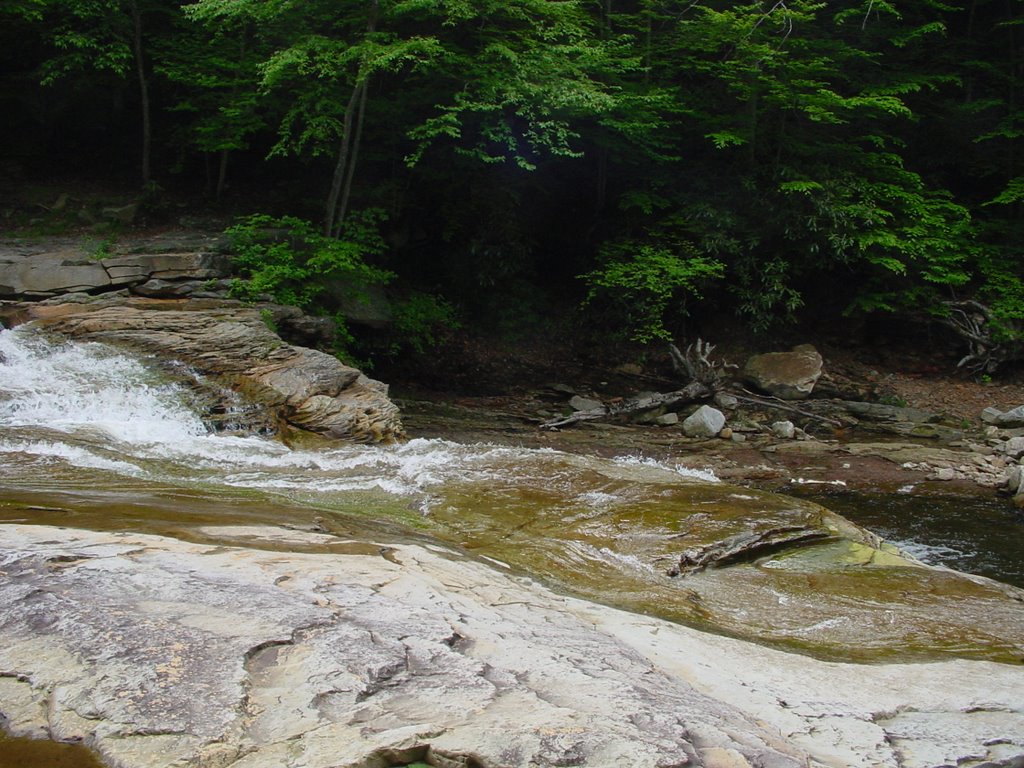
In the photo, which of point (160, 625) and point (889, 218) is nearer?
point (160, 625)

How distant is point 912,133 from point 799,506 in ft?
45.3

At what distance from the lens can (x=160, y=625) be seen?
282cm

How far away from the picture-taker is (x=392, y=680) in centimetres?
264

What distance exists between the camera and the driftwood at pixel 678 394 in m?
13.0

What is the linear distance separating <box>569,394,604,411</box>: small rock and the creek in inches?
185

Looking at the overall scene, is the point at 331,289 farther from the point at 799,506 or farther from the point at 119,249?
the point at 799,506

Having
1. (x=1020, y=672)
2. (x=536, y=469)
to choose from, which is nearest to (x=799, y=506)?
(x=536, y=469)

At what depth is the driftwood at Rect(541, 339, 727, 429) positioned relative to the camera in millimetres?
13047

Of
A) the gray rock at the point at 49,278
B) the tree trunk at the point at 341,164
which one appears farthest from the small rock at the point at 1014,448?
the gray rock at the point at 49,278

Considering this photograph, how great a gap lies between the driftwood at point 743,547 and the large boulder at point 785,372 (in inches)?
322

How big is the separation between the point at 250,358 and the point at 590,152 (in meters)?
10.1

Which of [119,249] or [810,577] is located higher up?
[119,249]

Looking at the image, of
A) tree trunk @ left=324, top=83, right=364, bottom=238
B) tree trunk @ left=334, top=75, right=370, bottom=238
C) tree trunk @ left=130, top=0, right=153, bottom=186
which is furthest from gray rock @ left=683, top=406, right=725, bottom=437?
tree trunk @ left=130, top=0, right=153, bottom=186

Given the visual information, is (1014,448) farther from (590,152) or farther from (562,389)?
(590,152)
